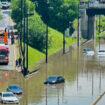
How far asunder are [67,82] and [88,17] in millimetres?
89425

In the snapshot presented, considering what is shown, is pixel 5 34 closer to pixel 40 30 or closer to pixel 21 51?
pixel 40 30

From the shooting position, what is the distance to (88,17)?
7510 inches

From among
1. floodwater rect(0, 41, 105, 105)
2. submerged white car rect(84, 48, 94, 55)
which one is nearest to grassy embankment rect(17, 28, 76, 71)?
floodwater rect(0, 41, 105, 105)

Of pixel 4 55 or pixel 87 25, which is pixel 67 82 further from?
pixel 87 25

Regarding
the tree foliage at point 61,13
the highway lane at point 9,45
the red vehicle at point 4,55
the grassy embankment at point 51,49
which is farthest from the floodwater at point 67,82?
the tree foliage at point 61,13

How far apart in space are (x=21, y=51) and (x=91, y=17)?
69531 millimetres

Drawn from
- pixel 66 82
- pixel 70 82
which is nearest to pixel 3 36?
pixel 66 82

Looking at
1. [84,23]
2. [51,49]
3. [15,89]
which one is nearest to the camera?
[15,89]

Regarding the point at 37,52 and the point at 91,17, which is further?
the point at 91,17

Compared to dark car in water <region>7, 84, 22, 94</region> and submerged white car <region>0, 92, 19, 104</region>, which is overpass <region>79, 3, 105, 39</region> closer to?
dark car in water <region>7, 84, 22, 94</region>

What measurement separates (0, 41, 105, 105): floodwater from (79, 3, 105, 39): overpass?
144 ft

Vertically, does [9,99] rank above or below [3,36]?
above

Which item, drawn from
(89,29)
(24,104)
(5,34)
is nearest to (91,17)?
(89,29)

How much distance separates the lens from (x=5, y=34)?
146 metres
